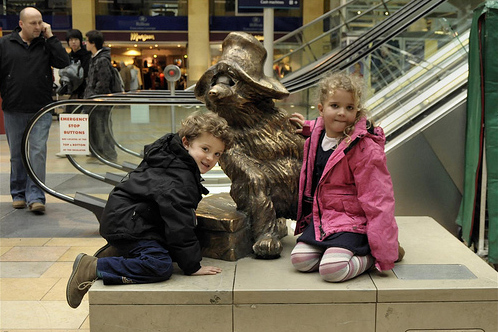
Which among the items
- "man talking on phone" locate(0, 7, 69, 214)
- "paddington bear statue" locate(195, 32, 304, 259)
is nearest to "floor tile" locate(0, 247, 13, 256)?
"man talking on phone" locate(0, 7, 69, 214)

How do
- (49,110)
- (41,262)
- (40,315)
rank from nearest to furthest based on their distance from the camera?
(40,315)
(41,262)
(49,110)

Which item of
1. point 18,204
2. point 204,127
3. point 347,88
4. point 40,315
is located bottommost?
point 40,315

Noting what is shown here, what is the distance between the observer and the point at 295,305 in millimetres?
2301

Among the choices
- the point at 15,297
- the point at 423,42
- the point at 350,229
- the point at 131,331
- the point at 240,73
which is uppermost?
the point at 423,42

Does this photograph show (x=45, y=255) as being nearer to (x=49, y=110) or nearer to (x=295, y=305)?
(x=49, y=110)

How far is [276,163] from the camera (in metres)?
2.79

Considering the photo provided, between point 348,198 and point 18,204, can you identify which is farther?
point 18,204

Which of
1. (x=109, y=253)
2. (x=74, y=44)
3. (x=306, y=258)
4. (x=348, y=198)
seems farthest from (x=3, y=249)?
(x=74, y=44)

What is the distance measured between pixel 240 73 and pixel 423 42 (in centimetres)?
361

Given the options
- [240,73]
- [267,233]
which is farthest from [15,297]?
[240,73]

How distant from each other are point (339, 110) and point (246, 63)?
0.55 metres

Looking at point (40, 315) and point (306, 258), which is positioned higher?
point (306, 258)

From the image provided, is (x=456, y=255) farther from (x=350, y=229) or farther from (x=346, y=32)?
(x=346, y=32)

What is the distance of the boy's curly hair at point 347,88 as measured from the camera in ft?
8.04
